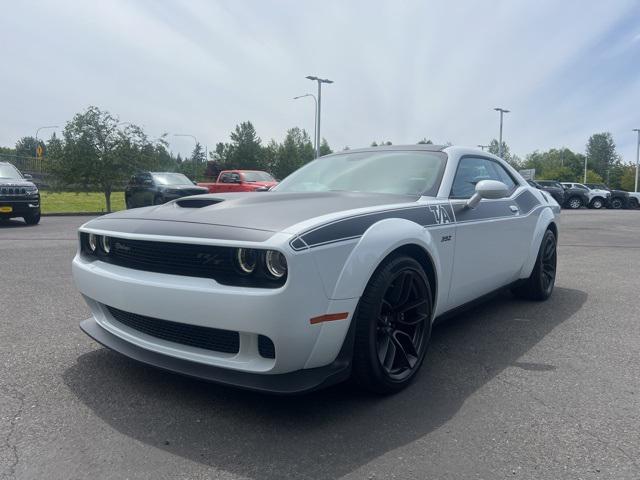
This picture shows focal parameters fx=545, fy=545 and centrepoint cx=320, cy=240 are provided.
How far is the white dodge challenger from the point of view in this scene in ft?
7.66

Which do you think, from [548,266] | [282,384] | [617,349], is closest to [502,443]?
[282,384]

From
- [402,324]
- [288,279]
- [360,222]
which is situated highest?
[360,222]

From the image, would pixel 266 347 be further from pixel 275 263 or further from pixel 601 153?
pixel 601 153

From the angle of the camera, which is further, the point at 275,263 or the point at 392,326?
the point at 392,326

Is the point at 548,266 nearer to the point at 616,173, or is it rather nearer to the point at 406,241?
the point at 406,241

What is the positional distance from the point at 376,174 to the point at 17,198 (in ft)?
38.6

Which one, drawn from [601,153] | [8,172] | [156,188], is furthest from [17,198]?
[601,153]

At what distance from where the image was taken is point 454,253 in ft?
11.1

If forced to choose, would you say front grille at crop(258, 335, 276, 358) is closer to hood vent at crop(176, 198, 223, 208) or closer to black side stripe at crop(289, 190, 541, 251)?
black side stripe at crop(289, 190, 541, 251)

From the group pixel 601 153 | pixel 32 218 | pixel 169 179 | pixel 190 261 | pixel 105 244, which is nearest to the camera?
pixel 190 261

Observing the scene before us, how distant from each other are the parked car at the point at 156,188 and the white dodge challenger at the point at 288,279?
1388cm

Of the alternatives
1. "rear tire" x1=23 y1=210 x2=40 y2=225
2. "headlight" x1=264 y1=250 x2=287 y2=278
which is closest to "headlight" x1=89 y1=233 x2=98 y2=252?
"headlight" x1=264 y1=250 x2=287 y2=278

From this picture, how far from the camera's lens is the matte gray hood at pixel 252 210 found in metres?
2.54

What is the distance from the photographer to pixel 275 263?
7.73ft
